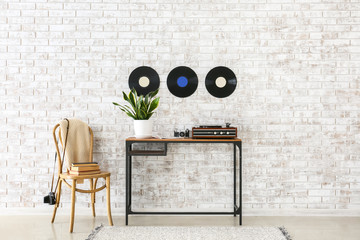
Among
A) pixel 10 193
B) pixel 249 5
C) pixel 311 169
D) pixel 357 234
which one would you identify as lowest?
pixel 357 234

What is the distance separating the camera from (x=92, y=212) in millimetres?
3393

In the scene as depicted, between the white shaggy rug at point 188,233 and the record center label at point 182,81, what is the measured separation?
154 cm

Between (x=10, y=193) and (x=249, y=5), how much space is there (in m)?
3.47

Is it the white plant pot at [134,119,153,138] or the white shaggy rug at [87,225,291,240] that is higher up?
the white plant pot at [134,119,153,138]

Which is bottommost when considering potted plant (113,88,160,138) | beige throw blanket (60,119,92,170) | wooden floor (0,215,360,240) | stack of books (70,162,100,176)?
wooden floor (0,215,360,240)

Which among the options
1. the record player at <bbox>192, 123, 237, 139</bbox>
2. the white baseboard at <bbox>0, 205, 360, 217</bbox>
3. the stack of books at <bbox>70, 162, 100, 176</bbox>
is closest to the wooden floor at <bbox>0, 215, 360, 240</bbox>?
the white baseboard at <bbox>0, 205, 360, 217</bbox>

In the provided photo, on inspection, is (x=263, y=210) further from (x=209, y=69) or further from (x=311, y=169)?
(x=209, y=69)

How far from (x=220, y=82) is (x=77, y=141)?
1.70 meters

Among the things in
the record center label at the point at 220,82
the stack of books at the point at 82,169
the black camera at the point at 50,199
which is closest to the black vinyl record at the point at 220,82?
the record center label at the point at 220,82

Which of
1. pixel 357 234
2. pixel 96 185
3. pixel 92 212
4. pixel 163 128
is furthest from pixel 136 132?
pixel 357 234

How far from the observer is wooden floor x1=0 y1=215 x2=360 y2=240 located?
2.82 m

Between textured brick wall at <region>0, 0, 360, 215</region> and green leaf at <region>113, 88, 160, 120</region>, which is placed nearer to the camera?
green leaf at <region>113, 88, 160, 120</region>

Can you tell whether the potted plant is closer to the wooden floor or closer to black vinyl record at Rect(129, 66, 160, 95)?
black vinyl record at Rect(129, 66, 160, 95)

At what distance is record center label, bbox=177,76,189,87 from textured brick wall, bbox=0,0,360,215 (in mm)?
161
